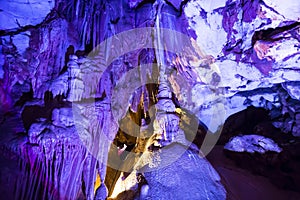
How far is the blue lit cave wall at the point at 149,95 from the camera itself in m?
4.40

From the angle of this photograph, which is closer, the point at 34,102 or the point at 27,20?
the point at 34,102

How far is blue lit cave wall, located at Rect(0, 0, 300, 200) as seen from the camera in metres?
4.40

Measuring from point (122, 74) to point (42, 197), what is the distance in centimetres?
351

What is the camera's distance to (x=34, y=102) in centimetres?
499

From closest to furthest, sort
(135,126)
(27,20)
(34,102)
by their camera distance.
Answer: (34,102), (27,20), (135,126)

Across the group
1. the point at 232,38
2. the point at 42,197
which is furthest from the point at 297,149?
the point at 42,197

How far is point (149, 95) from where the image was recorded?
7051 mm

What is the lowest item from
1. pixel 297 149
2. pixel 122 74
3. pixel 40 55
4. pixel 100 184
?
pixel 100 184

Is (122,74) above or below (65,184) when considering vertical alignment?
above

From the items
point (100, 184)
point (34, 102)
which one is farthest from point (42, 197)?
point (34, 102)

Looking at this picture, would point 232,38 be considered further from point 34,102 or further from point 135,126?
point 34,102

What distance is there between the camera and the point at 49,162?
4.30 meters

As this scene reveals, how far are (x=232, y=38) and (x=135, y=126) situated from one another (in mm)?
4221

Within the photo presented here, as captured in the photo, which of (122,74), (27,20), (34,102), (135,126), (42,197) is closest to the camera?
(42,197)
